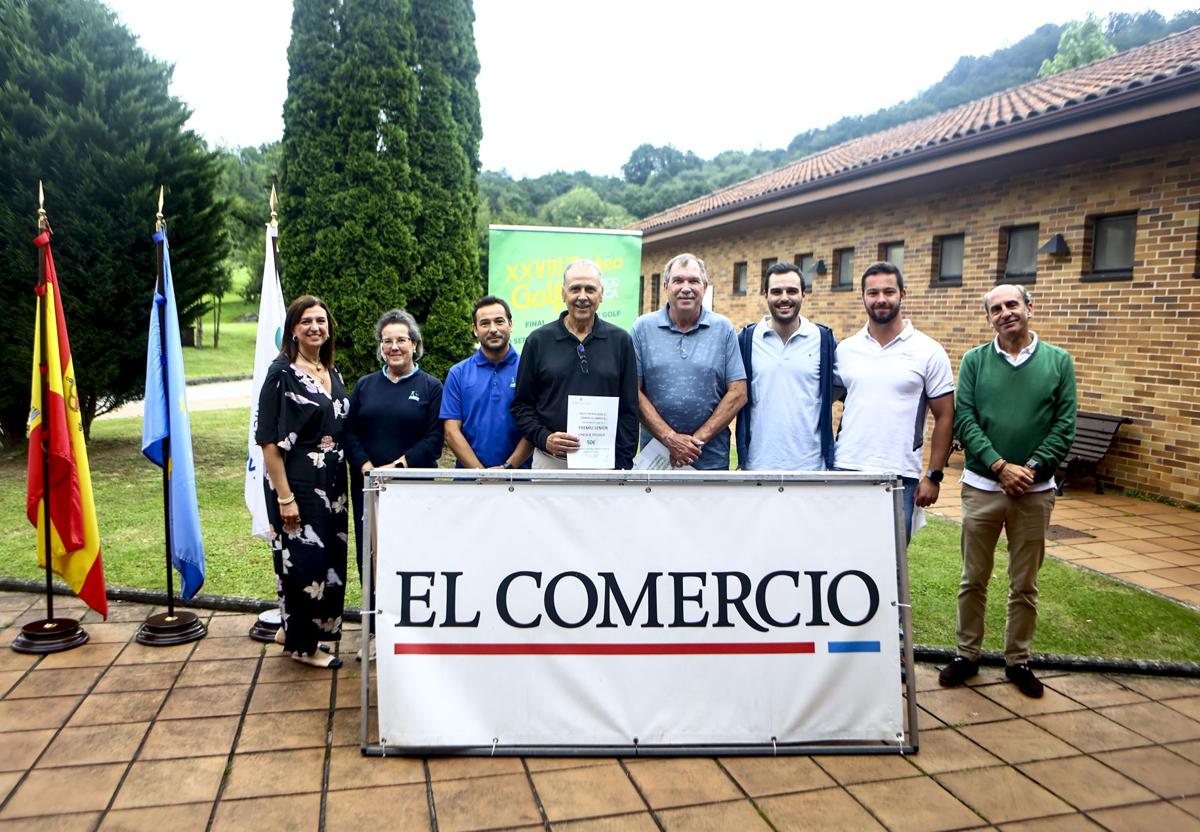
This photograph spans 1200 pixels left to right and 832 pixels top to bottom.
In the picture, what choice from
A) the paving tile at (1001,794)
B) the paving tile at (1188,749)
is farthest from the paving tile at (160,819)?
the paving tile at (1188,749)

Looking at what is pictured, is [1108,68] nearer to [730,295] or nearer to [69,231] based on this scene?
[730,295]

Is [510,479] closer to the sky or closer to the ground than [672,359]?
closer to the ground

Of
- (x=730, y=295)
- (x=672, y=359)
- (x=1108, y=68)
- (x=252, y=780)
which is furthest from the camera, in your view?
(x=730, y=295)

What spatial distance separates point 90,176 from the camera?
9953 millimetres

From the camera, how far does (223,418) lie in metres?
14.5

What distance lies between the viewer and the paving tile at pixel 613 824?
2746mm

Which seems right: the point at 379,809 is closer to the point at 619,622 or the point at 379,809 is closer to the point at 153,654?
the point at 619,622

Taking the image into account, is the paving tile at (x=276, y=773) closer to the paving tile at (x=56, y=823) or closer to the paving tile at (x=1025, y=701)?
the paving tile at (x=56, y=823)

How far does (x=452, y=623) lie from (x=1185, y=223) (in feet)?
26.3

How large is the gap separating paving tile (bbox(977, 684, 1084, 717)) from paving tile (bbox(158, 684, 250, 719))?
323 centimetres

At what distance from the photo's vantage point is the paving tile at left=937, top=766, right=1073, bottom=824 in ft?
9.36

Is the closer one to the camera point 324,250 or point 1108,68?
point 324,250

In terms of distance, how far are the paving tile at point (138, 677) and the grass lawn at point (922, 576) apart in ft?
3.83

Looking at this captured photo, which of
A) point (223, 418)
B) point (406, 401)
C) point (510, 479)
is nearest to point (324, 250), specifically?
point (223, 418)
